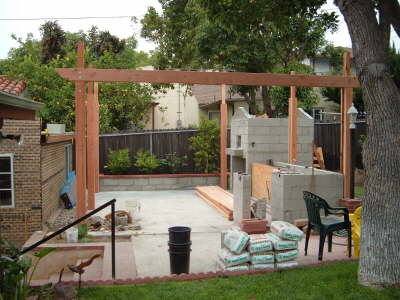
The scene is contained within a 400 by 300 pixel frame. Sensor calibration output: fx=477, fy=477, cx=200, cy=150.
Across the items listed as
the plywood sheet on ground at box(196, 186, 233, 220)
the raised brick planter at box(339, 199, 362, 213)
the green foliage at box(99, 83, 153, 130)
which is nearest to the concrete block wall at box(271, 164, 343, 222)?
the raised brick planter at box(339, 199, 362, 213)

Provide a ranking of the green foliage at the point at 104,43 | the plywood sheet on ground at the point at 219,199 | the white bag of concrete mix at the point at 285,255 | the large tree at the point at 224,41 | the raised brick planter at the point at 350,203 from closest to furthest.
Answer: the white bag of concrete mix at the point at 285,255 < the raised brick planter at the point at 350,203 < the plywood sheet on ground at the point at 219,199 < the large tree at the point at 224,41 < the green foliage at the point at 104,43

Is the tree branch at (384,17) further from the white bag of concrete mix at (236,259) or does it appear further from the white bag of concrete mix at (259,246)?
the white bag of concrete mix at (236,259)

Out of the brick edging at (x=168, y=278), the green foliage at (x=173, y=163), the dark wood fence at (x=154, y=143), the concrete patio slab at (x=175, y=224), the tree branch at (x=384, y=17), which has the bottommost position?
the concrete patio slab at (x=175, y=224)

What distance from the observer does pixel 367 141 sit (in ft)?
17.4

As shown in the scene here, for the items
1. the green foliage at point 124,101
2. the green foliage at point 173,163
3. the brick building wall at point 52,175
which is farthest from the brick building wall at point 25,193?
the green foliage at point 124,101

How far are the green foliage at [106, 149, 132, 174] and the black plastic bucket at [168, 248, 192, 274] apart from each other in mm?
9583

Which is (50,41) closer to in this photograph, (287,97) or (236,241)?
(287,97)

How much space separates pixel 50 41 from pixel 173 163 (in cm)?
1982

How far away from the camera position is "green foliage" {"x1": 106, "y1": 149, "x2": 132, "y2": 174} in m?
15.6

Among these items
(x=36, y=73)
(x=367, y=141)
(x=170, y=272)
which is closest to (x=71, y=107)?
(x=36, y=73)

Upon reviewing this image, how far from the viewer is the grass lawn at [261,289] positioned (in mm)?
5035

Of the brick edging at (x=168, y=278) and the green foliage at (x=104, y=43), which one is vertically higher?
the green foliage at (x=104, y=43)

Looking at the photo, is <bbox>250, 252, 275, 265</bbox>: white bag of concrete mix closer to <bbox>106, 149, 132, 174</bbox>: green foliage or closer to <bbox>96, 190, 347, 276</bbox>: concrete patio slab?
<bbox>96, 190, 347, 276</bbox>: concrete patio slab

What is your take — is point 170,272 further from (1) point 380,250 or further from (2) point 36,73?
(2) point 36,73
